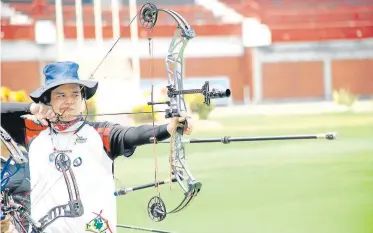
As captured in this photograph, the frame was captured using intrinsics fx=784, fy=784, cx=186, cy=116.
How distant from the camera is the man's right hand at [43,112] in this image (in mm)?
2629

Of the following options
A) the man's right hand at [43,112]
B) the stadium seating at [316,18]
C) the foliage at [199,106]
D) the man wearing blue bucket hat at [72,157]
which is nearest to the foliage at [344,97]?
the stadium seating at [316,18]

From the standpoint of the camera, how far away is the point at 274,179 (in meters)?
2.67

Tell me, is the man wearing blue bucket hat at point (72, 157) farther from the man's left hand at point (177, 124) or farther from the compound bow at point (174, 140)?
the man's left hand at point (177, 124)

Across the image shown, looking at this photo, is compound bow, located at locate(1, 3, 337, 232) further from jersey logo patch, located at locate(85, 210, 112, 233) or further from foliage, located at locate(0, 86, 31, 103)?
foliage, located at locate(0, 86, 31, 103)

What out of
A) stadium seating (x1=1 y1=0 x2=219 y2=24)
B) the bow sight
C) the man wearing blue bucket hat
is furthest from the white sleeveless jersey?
stadium seating (x1=1 y1=0 x2=219 y2=24)

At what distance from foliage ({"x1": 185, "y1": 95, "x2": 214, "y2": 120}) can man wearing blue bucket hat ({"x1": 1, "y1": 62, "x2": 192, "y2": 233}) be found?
0.24 meters

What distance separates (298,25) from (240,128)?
0.40 metres

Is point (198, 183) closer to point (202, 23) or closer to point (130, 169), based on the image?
point (130, 169)

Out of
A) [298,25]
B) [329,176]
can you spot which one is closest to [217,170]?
[329,176]

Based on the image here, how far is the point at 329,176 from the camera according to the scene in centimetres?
263

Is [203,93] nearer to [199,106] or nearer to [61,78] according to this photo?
[199,106]

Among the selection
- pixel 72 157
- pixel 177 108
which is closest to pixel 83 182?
pixel 72 157

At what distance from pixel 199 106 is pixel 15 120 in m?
0.66

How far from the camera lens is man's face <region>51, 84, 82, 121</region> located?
2.59 metres
